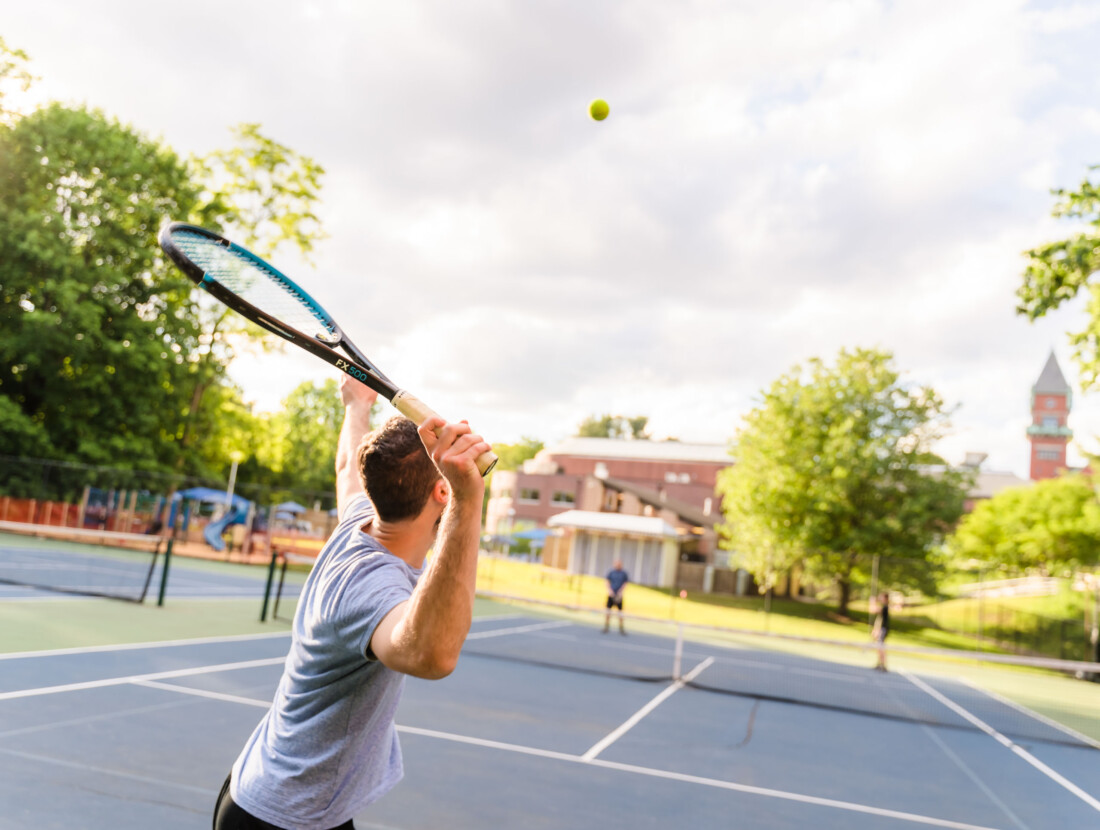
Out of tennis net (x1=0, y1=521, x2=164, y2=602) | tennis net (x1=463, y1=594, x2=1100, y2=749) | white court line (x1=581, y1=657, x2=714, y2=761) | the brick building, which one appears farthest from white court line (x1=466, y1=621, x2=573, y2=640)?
the brick building

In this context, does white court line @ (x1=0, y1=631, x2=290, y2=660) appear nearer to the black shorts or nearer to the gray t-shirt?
the black shorts

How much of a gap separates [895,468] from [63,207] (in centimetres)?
3411

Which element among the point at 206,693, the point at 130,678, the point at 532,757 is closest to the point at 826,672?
the point at 532,757

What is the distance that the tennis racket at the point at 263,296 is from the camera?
2.54 metres

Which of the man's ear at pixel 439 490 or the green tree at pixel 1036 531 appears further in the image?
the green tree at pixel 1036 531

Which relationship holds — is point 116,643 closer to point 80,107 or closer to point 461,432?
point 461,432

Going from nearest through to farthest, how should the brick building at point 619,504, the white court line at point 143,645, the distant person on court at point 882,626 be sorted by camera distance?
1. the white court line at point 143,645
2. the distant person on court at point 882,626
3. the brick building at point 619,504

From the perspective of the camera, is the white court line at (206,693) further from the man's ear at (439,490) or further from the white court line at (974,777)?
the white court line at (974,777)

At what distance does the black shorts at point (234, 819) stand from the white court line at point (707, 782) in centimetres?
531

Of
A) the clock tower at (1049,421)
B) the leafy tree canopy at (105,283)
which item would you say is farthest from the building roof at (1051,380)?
the leafy tree canopy at (105,283)

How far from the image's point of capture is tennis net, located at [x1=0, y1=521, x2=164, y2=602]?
1341 cm

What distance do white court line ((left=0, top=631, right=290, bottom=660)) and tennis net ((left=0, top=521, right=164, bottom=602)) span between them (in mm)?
2104

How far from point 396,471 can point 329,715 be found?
0.64 m

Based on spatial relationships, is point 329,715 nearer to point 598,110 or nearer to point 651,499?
point 598,110
